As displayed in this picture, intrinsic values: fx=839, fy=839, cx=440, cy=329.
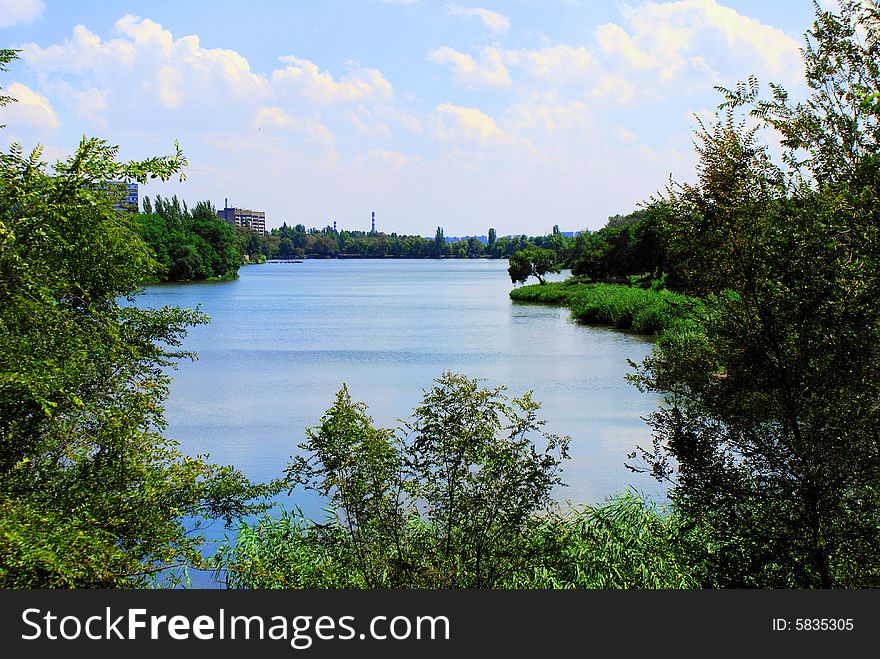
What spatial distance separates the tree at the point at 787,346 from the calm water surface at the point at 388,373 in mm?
6180

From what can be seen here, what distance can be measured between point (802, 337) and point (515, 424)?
241 cm

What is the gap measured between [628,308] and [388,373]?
16.8 metres

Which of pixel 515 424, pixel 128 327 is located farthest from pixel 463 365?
pixel 515 424

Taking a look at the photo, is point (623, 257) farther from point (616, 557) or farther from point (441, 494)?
point (441, 494)

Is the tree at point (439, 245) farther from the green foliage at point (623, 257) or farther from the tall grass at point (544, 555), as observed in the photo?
the tall grass at point (544, 555)

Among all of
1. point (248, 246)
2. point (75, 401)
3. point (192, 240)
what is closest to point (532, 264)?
point (192, 240)

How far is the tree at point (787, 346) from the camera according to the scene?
19.6ft

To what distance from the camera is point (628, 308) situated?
39.0 metres

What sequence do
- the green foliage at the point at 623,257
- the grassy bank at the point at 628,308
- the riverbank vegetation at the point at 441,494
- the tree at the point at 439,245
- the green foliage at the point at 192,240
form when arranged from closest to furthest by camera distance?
the riverbank vegetation at the point at 441,494 → the grassy bank at the point at 628,308 → the green foliage at the point at 623,257 → the green foliage at the point at 192,240 → the tree at the point at 439,245

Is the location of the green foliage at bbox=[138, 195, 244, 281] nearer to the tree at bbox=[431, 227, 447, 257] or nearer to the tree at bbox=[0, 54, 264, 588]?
the tree at bbox=[0, 54, 264, 588]

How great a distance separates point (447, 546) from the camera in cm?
686

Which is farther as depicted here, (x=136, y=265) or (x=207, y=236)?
(x=207, y=236)

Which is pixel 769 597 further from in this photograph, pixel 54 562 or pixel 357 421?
pixel 54 562

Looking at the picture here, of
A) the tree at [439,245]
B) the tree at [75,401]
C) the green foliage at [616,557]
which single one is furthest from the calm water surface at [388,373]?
the tree at [439,245]
